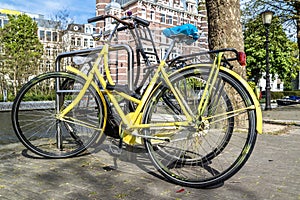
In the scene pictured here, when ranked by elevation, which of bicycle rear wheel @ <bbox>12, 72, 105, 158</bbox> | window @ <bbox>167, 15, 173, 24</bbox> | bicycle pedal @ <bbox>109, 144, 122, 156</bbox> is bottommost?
bicycle pedal @ <bbox>109, 144, 122, 156</bbox>

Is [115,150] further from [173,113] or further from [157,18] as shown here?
[157,18]

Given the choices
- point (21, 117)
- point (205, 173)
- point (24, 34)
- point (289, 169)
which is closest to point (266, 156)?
point (289, 169)

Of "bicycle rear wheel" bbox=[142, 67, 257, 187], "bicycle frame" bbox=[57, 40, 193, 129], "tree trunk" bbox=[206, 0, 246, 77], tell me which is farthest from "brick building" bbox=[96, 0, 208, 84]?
"bicycle rear wheel" bbox=[142, 67, 257, 187]

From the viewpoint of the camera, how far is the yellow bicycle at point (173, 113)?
8.41 feet

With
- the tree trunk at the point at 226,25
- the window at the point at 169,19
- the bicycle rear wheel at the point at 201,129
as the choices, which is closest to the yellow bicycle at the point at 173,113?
the bicycle rear wheel at the point at 201,129

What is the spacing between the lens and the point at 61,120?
142 inches

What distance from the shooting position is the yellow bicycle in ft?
8.41

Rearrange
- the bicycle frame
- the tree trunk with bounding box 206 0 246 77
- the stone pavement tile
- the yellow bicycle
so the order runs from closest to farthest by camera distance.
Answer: the stone pavement tile < the yellow bicycle < the bicycle frame < the tree trunk with bounding box 206 0 246 77

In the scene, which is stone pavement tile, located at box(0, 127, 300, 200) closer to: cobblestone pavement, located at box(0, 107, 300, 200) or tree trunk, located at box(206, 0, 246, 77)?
cobblestone pavement, located at box(0, 107, 300, 200)

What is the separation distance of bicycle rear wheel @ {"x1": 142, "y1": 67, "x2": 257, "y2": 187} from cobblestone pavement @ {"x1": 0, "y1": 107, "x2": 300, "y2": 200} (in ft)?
0.53

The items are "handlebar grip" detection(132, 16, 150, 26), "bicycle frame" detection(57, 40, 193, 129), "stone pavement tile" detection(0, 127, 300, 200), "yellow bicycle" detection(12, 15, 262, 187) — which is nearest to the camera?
"stone pavement tile" detection(0, 127, 300, 200)

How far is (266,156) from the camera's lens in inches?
151

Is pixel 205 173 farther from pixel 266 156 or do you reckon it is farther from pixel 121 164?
pixel 266 156

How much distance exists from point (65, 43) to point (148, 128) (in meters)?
24.3
